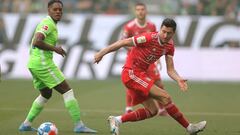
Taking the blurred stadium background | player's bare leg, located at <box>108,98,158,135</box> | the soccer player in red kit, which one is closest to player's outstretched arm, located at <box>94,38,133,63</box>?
the soccer player in red kit

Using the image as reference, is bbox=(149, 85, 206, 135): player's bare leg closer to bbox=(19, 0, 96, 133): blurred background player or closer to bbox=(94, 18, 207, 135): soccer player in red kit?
bbox=(94, 18, 207, 135): soccer player in red kit

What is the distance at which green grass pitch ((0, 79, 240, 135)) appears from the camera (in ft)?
38.5

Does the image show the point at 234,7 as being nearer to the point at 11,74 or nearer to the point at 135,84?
the point at 11,74

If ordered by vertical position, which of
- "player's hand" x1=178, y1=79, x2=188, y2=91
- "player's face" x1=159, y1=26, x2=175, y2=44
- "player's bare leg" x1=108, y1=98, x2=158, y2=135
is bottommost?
"player's bare leg" x1=108, y1=98, x2=158, y2=135

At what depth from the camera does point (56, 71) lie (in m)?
11.1

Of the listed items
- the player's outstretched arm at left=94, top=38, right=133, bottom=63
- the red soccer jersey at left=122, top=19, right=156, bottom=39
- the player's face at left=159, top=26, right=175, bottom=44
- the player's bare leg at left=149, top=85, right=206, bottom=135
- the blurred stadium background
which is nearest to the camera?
the player's outstretched arm at left=94, top=38, right=133, bottom=63

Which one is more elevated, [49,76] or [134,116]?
[49,76]

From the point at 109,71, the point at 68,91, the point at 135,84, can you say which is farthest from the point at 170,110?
the point at 109,71

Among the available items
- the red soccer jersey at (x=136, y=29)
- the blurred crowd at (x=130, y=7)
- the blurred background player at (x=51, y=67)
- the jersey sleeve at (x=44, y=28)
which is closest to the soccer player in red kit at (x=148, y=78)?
the blurred background player at (x=51, y=67)

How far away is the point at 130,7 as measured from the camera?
24547 millimetres

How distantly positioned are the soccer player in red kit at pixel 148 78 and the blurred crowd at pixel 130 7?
13018mm

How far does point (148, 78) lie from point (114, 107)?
4680 millimetres

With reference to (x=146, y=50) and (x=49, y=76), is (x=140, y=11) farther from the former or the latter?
(x=49, y=76)

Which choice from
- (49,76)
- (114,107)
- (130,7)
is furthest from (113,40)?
(49,76)
